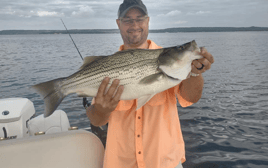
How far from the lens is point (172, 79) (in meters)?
2.41

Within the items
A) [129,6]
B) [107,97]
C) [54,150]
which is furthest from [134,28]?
[54,150]

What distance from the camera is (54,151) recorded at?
2.81 metres

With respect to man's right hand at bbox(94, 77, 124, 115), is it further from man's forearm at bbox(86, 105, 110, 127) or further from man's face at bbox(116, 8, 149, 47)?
man's face at bbox(116, 8, 149, 47)

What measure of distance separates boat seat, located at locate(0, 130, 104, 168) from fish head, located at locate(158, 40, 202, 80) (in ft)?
4.49

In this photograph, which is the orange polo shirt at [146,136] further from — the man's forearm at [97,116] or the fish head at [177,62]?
the fish head at [177,62]

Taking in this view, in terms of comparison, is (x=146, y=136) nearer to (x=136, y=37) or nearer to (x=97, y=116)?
(x=97, y=116)

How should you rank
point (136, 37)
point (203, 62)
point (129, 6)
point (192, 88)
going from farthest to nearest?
point (129, 6), point (136, 37), point (192, 88), point (203, 62)

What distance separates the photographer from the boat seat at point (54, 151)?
264 centimetres

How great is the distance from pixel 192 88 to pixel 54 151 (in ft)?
6.17

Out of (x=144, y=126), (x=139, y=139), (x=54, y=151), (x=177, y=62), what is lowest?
(x=54, y=151)

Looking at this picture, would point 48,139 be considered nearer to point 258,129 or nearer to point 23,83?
point 258,129

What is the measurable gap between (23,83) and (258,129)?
13.4 m

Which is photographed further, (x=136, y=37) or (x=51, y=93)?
(x=136, y=37)

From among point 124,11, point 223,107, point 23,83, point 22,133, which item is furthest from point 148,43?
point 23,83
